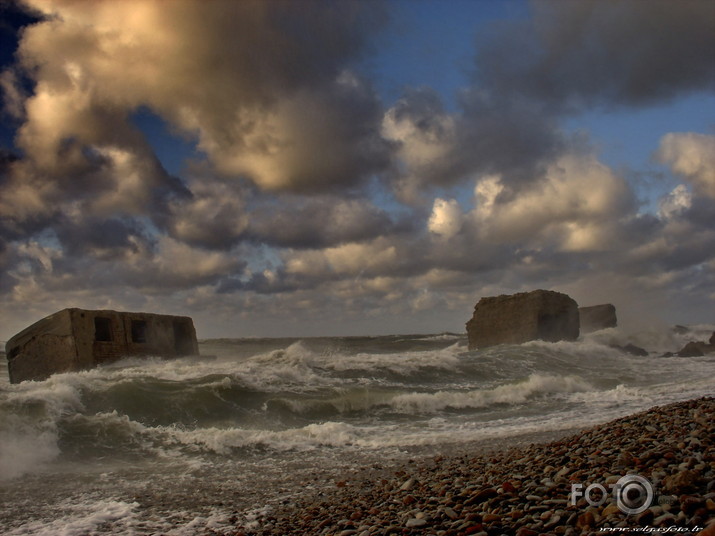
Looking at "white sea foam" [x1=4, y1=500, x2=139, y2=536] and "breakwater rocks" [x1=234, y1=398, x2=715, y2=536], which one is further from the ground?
"breakwater rocks" [x1=234, y1=398, x2=715, y2=536]

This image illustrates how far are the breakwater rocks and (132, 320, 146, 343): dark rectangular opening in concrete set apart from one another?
20.2 meters

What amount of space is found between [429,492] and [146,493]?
162 inches

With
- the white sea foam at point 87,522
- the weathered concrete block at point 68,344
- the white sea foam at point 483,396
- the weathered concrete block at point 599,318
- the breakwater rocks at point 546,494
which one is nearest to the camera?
the breakwater rocks at point 546,494

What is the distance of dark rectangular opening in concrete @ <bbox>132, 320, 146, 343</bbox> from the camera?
2421 centimetres

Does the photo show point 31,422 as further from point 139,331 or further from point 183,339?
point 183,339

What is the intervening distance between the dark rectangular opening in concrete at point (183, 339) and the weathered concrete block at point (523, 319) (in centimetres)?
1730

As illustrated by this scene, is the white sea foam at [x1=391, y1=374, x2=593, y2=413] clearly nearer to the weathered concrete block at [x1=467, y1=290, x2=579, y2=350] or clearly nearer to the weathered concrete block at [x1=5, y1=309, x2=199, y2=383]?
the weathered concrete block at [x1=5, y1=309, x2=199, y2=383]

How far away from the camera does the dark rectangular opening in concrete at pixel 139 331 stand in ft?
79.4

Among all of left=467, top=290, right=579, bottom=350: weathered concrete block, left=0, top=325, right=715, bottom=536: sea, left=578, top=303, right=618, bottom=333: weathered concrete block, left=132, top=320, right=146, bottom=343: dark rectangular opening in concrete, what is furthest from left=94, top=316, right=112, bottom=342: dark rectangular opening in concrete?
left=578, top=303, right=618, bottom=333: weathered concrete block

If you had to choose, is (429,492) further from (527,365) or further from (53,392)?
(527,365)

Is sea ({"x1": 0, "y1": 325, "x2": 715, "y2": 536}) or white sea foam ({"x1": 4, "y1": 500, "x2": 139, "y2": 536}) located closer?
white sea foam ({"x1": 4, "y1": 500, "x2": 139, "y2": 536})

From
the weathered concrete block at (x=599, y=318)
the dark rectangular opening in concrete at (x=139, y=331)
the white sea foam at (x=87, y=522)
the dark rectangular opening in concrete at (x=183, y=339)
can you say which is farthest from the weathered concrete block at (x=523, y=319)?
the white sea foam at (x=87, y=522)

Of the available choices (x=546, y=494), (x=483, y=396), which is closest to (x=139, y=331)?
(x=483, y=396)

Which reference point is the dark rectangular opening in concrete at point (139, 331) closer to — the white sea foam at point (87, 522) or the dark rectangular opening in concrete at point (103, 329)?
the dark rectangular opening in concrete at point (103, 329)
